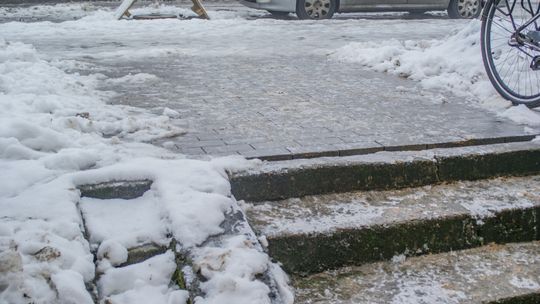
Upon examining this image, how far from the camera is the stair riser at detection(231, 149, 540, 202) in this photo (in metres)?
2.85

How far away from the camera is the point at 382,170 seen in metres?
3.01

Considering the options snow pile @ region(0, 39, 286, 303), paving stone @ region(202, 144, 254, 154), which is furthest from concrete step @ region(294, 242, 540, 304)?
paving stone @ region(202, 144, 254, 154)

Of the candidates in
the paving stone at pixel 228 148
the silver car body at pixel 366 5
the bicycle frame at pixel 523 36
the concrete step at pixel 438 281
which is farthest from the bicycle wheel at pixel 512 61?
the silver car body at pixel 366 5

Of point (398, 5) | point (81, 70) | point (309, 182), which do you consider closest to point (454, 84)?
point (309, 182)

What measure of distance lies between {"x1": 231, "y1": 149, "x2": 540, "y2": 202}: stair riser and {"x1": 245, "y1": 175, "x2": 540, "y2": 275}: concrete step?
5 cm

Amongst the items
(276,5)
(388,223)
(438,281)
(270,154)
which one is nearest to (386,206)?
(388,223)

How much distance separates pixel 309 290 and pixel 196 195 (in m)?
0.65

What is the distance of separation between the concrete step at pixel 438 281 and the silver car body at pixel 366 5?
Result: 27.8 feet

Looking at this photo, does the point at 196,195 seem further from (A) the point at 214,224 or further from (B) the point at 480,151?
(B) the point at 480,151

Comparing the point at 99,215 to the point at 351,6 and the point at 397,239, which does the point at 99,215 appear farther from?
the point at 351,6

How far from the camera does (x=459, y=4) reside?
11711 millimetres

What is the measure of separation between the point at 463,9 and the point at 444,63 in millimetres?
7195

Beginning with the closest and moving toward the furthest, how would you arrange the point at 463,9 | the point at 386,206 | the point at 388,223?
the point at 388,223
the point at 386,206
the point at 463,9

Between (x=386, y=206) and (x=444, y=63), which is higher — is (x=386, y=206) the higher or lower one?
the lower one
